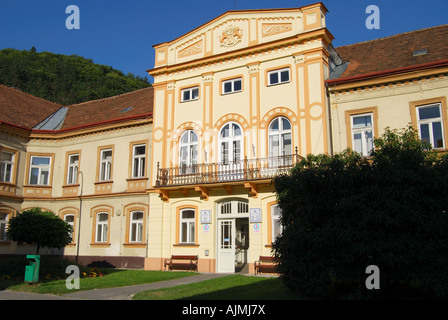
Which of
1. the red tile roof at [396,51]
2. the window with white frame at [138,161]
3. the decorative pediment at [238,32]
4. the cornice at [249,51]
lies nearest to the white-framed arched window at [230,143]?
the cornice at [249,51]

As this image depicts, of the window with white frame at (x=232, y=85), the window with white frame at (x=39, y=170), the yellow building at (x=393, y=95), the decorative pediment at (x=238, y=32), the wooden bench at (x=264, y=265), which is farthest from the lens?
the window with white frame at (x=39, y=170)

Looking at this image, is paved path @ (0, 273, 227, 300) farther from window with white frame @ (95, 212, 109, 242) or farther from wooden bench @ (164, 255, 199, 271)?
window with white frame @ (95, 212, 109, 242)

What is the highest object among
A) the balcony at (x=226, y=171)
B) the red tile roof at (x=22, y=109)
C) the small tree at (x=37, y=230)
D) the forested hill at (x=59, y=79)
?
the forested hill at (x=59, y=79)

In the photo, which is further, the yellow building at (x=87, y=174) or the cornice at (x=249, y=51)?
the yellow building at (x=87, y=174)

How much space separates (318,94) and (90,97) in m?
40.5

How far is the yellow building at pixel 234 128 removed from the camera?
18.1 meters

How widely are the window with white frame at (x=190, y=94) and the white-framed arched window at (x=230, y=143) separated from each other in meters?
2.48

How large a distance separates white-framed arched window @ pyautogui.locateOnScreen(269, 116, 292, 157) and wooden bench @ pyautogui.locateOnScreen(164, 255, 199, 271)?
5.85m

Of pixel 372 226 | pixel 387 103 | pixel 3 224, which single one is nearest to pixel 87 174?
pixel 3 224

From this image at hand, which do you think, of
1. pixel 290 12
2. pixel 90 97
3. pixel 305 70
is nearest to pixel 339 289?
pixel 305 70

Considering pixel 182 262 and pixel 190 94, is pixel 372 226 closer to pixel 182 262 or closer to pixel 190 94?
pixel 182 262

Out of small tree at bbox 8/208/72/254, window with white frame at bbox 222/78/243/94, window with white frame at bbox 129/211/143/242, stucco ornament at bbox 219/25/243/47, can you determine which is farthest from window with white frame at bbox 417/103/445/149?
small tree at bbox 8/208/72/254

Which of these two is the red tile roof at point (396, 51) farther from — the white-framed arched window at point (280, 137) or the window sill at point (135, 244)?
the window sill at point (135, 244)

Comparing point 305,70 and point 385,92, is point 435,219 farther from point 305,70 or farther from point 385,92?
point 305,70
